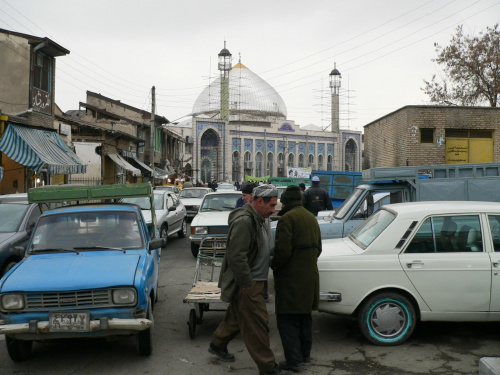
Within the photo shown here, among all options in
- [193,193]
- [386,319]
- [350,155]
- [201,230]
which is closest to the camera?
[386,319]

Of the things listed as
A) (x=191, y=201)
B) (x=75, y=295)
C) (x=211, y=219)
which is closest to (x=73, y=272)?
(x=75, y=295)

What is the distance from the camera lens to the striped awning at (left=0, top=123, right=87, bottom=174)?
53.6 feet

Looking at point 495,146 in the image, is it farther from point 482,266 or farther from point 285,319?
point 285,319

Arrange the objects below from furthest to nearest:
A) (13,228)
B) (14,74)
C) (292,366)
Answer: (14,74), (13,228), (292,366)

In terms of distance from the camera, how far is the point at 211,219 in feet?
38.4

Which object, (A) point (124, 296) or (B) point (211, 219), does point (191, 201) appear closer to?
(B) point (211, 219)

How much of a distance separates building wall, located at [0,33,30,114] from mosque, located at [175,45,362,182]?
50624 mm

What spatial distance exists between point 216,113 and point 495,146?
7358 centimetres

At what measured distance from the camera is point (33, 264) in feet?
17.9

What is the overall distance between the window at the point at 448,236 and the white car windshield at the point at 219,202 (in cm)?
762

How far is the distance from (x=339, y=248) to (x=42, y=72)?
1759 cm

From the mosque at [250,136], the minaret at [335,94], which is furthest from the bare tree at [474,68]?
the minaret at [335,94]

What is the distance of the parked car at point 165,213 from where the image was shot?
13117 mm

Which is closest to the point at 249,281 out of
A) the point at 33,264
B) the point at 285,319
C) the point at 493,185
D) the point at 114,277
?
the point at 285,319
